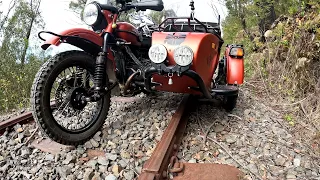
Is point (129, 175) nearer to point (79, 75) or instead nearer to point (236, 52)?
point (79, 75)

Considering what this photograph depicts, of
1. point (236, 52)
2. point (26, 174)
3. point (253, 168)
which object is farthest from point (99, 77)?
point (236, 52)

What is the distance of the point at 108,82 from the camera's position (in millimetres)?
3166

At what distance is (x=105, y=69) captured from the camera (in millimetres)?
2887

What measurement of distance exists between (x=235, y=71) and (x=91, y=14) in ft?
6.68

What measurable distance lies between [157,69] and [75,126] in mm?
1051

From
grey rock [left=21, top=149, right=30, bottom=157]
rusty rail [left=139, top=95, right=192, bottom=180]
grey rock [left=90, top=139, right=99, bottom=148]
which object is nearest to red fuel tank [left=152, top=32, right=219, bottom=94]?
rusty rail [left=139, top=95, right=192, bottom=180]

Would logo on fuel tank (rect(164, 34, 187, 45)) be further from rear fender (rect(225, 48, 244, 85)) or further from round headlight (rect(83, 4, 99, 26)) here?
rear fender (rect(225, 48, 244, 85))

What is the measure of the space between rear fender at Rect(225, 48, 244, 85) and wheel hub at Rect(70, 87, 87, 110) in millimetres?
1995

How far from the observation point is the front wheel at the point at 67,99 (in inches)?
98.0

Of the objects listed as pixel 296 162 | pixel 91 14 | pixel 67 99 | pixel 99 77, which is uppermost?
pixel 91 14

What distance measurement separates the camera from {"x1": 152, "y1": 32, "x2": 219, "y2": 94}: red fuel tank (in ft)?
9.57

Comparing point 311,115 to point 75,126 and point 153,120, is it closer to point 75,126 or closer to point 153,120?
point 153,120

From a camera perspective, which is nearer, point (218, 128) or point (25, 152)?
point (25, 152)

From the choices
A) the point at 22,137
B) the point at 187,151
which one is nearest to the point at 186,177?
the point at 187,151
